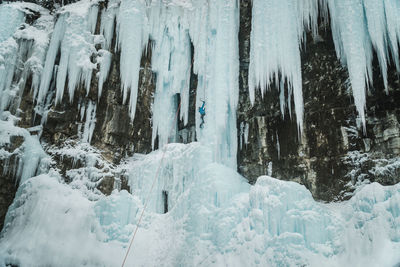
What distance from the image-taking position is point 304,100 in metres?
11.1

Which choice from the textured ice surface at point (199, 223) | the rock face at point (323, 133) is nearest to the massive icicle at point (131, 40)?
the textured ice surface at point (199, 223)

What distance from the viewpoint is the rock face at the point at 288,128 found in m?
9.68

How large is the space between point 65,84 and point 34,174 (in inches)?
132

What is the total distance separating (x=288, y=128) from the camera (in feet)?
36.7

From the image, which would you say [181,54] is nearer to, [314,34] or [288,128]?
[314,34]

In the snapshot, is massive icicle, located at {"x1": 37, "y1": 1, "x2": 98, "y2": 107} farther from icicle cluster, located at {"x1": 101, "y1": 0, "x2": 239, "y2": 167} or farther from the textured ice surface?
the textured ice surface

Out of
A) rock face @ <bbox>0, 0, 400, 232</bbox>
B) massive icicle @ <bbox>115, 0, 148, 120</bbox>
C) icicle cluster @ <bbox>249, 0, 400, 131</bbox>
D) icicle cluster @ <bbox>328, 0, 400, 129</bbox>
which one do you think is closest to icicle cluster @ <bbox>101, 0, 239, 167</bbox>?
massive icicle @ <bbox>115, 0, 148, 120</bbox>

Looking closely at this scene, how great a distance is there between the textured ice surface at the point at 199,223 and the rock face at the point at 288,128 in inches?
43.9

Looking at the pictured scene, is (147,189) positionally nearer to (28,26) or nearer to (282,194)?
(282,194)

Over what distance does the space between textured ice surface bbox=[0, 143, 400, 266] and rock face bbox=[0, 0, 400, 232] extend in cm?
112

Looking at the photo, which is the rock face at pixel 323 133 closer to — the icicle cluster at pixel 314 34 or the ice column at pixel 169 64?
the icicle cluster at pixel 314 34

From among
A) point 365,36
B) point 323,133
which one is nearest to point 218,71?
point 323,133

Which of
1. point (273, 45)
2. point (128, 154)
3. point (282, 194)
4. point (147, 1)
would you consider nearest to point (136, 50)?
point (147, 1)

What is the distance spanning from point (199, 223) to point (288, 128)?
4363 millimetres
